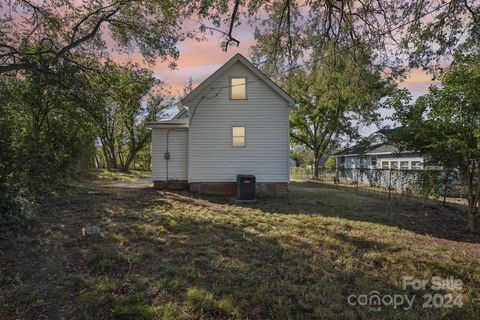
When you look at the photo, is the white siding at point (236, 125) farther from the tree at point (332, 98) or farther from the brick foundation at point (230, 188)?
the tree at point (332, 98)

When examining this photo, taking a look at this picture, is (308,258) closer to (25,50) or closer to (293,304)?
(293,304)

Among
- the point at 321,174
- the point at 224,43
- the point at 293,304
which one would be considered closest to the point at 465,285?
the point at 293,304

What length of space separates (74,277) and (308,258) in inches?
146

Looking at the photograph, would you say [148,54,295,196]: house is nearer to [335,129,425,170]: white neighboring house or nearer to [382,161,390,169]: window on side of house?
[335,129,425,170]: white neighboring house

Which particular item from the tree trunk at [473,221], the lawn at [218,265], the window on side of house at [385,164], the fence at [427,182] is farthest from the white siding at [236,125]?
the window on side of house at [385,164]

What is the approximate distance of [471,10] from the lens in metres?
6.13

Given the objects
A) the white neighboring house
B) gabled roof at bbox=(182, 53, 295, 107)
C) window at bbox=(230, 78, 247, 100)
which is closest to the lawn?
gabled roof at bbox=(182, 53, 295, 107)

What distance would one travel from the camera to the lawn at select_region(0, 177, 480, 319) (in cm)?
341

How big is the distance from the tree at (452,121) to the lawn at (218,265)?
A: 2.17 metres

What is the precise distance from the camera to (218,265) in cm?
462

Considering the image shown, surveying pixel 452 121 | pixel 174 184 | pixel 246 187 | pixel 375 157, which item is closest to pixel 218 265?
pixel 246 187

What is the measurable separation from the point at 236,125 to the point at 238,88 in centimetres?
167

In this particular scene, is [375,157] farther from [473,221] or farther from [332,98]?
[473,221]

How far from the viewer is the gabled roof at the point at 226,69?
40.7 ft
